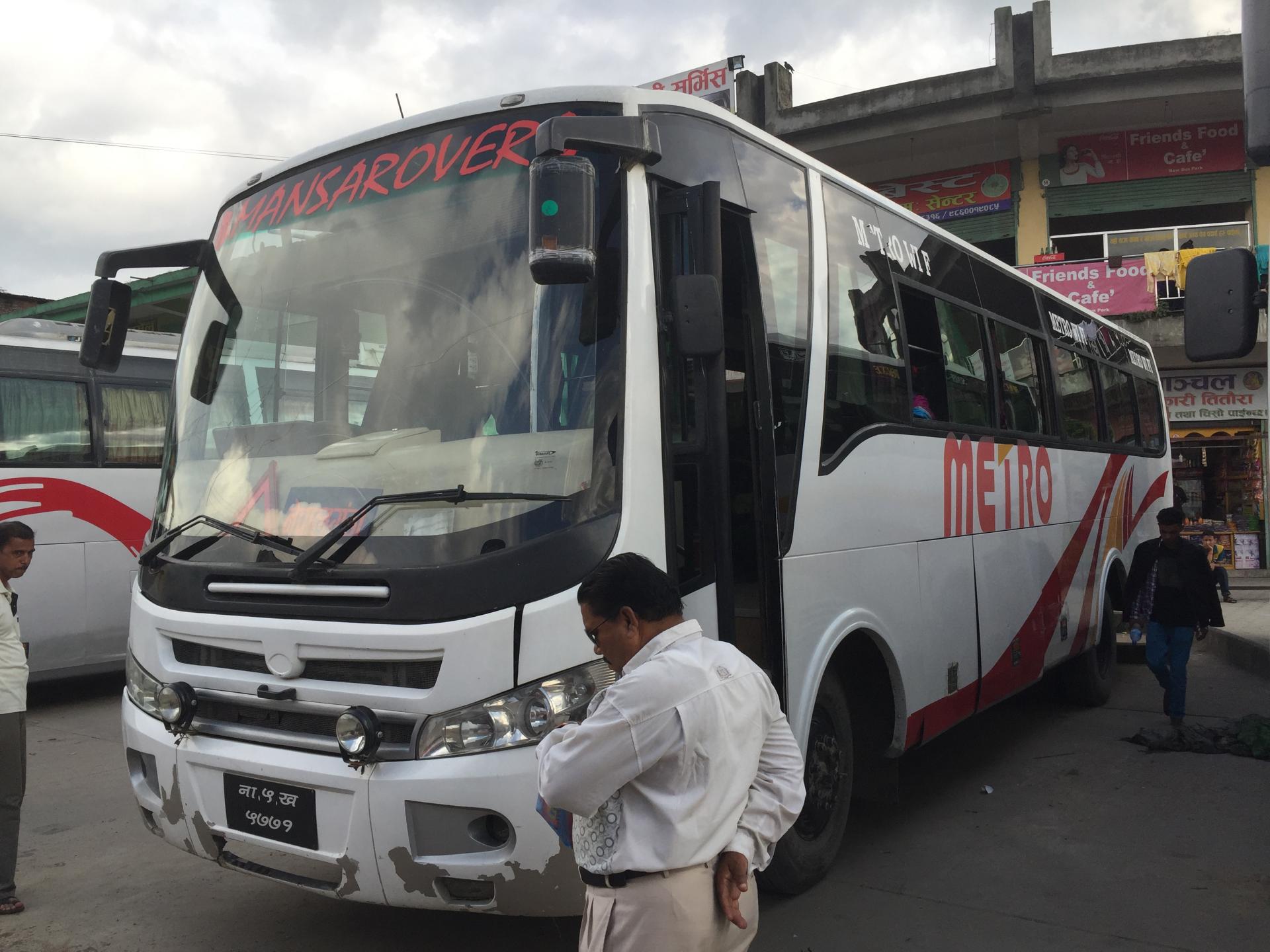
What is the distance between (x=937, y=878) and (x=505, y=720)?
2.64 metres

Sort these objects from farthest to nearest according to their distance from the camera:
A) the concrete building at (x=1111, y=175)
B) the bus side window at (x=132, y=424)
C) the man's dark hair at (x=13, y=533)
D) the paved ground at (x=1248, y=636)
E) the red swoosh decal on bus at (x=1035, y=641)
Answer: the concrete building at (x=1111, y=175)
the paved ground at (x=1248, y=636)
the bus side window at (x=132, y=424)
the red swoosh decal on bus at (x=1035, y=641)
the man's dark hair at (x=13, y=533)

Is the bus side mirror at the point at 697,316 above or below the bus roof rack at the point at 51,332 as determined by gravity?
below

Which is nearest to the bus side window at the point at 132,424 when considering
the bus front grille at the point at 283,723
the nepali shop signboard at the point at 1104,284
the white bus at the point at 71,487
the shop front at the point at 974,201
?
the white bus at the point at 71,487

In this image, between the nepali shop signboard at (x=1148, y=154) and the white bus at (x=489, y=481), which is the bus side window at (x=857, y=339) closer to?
the white bus at (x=489, y=481)

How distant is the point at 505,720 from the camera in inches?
129

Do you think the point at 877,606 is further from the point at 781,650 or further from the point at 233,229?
the point at 233,229

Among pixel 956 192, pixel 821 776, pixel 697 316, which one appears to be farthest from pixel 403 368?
pixel 956 192

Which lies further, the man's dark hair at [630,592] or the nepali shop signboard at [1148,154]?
the nepali shop signboard at [1148,154]

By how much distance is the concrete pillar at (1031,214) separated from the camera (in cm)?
2052

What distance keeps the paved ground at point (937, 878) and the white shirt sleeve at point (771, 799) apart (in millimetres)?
1949

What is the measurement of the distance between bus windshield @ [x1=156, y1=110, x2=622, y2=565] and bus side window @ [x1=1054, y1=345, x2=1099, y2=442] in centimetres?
547

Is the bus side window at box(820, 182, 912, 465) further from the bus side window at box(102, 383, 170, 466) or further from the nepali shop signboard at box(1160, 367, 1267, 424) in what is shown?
the nepali shop signboard at box(1160, 367, 1267, 424)

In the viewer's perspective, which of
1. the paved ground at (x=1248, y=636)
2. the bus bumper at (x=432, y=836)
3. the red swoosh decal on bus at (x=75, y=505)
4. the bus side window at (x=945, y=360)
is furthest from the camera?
the paved ground at (x=1248, y=636)

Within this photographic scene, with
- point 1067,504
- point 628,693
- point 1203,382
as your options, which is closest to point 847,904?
point 628,693
